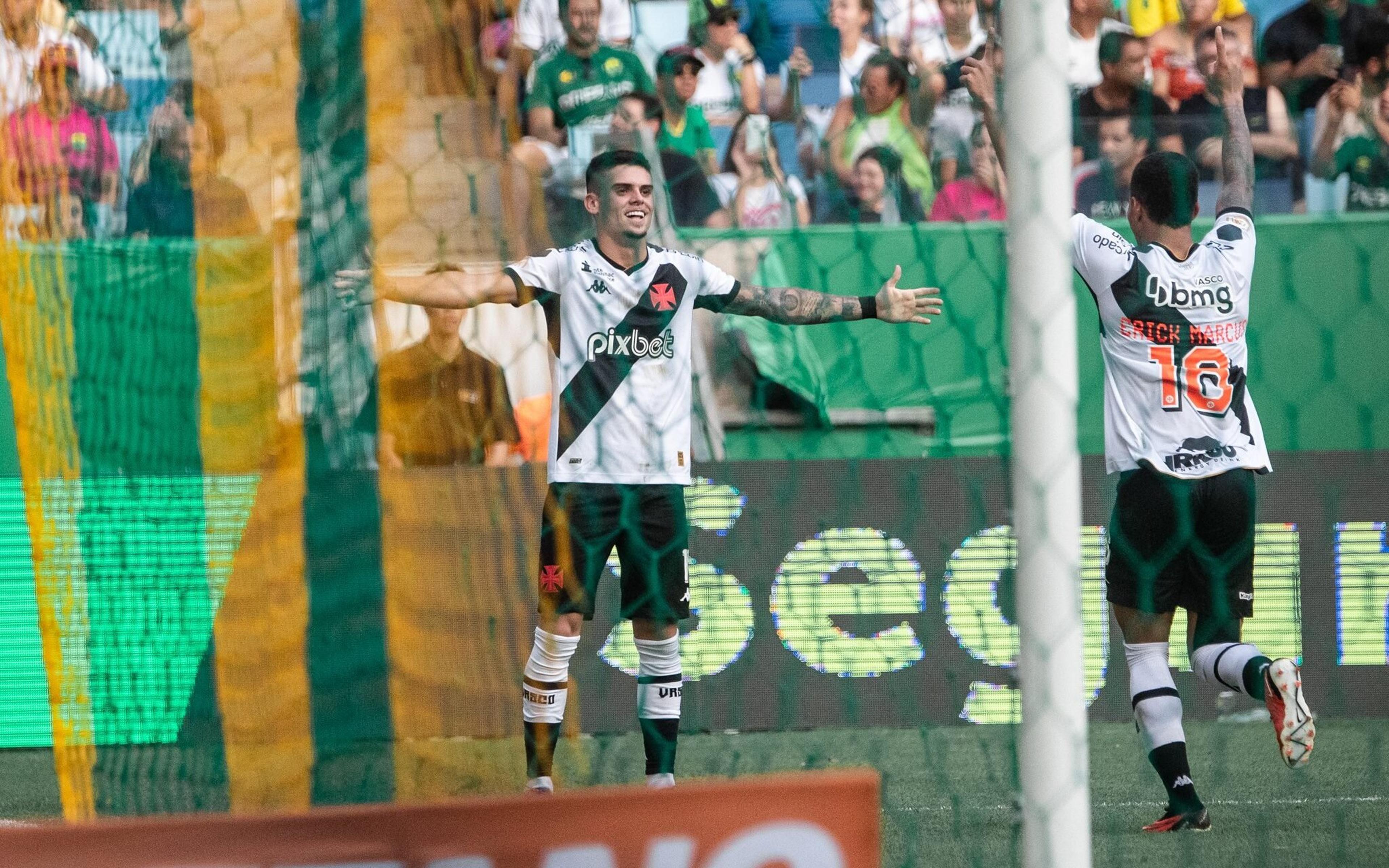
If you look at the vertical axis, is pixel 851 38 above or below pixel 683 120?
above

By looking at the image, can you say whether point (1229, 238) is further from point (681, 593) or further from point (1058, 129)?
point (1058, 129)

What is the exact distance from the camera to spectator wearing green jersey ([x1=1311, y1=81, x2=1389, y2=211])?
20.1ft

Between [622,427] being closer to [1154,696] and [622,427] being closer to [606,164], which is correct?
[606,164]

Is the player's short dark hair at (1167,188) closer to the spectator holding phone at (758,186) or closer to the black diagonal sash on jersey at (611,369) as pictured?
the black diagonal sash on jersey at (611,369)

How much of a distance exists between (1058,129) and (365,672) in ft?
7.85

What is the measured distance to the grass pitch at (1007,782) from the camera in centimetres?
362

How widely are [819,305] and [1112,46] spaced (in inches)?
108

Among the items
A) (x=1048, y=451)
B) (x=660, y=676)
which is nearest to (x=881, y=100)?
(x=660, y=676)

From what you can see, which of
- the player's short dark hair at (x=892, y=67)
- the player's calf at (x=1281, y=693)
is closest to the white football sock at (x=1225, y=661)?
the player's calf at (x=1281, y=693)

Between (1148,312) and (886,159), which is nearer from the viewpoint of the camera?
(1148,312)

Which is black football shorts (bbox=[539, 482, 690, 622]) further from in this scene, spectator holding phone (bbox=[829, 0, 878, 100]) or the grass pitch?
spectator holding phone (bbox=[829, 0, 878, 100])

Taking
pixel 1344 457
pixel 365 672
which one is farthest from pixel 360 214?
pixel 1344 457

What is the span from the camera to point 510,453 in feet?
15.9

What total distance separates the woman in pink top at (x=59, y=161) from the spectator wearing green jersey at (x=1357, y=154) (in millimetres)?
4573
